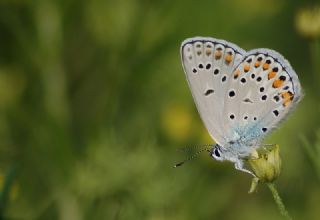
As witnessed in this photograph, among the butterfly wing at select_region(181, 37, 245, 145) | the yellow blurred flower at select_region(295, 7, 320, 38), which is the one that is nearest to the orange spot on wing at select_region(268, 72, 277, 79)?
the butterfly wing at select_region(181, 37, 245, 145)

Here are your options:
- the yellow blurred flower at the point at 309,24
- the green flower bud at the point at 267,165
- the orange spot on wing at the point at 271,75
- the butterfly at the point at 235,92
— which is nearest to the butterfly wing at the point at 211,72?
the butterfly at the point at 235,92

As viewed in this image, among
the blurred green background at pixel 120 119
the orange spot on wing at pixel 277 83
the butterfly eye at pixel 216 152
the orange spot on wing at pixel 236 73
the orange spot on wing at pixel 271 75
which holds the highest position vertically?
the orange spot on wing at pixel 271 75

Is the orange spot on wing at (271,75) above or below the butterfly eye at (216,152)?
above

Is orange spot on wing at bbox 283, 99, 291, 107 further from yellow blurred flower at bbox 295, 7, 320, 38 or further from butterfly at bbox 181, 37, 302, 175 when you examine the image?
yellow blurred flower at bbox 295, 7, 320, 38

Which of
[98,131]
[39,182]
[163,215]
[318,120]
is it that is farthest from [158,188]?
[318,120]

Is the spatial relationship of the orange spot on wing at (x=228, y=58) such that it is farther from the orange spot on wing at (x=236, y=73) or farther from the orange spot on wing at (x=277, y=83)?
the orange spot on wing at (x=277, y=83)

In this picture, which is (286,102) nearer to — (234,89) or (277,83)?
(277,83)

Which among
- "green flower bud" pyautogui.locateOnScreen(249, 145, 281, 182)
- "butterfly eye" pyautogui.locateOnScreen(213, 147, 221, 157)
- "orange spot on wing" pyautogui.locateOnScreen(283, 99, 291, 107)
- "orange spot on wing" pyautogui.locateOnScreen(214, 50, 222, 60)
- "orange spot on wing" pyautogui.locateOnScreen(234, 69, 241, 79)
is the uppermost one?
"orange spot on wing" pyautogui.locateOnScreen(214, 50, 222, 60)
